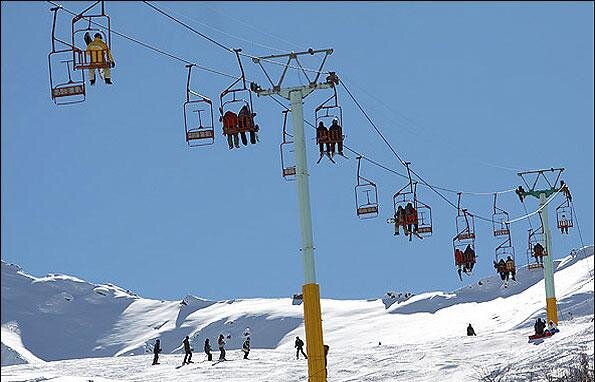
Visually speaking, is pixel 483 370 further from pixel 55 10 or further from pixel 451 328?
pixel 451 328

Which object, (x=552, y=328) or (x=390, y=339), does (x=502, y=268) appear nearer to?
(x=552, y=328)

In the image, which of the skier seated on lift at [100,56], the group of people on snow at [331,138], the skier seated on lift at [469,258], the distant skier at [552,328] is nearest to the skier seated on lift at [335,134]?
the group of people on snow at [331,138]

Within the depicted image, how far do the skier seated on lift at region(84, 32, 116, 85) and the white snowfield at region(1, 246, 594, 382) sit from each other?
44.0 feet

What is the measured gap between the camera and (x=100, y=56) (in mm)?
20594

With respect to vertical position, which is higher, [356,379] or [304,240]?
[304,240]

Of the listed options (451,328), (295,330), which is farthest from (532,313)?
(295,330)

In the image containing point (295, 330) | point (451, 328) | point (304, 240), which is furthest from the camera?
point (295, 330)

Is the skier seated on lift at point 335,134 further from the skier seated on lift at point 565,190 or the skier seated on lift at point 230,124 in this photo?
the skier seated on lift at point 565,190

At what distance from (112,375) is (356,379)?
10.1 m

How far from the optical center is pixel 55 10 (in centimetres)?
1995

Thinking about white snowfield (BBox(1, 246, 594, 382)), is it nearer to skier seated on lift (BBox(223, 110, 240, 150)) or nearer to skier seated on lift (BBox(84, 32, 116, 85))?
skier seated on lift (BBox(223, 110, 240, 150))

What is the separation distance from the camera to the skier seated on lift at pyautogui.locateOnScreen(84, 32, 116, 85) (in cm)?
2055

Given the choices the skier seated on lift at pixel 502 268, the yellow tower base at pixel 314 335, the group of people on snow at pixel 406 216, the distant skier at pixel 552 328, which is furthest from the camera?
the skier seated on lift at pixel 502 268

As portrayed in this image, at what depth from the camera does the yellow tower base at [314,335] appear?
28.0 m
